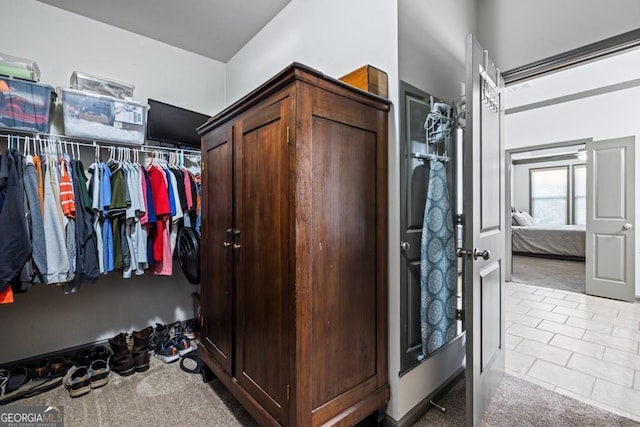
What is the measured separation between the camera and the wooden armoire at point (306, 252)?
1.20 m

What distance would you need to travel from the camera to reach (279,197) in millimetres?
1277

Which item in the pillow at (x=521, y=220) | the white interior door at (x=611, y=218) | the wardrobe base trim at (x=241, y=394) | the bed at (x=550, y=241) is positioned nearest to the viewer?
the wardrobe base trim at (x=241, y=394)

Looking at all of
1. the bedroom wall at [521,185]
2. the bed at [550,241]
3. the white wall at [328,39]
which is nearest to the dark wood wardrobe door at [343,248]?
the white wall at [328,39]

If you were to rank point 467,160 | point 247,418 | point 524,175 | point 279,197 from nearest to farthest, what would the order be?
point 279,197
point 467,160
point 247,418
point 524,175

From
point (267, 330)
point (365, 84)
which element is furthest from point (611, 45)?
point (267, 330)

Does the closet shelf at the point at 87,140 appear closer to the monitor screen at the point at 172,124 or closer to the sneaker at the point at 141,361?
the monitor screen at the point at 172,124

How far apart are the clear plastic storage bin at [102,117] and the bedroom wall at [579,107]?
4.87m

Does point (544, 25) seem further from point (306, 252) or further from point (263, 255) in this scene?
point (263, 255)

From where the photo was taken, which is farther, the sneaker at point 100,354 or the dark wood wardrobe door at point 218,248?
the sneaker at point 100,354

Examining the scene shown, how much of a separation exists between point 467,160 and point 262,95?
109cm

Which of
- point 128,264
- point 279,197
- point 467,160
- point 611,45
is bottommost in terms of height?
point 128,264

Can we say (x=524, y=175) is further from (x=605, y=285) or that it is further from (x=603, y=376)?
(x=603, y=376)

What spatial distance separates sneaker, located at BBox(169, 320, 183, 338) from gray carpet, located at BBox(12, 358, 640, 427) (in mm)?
551

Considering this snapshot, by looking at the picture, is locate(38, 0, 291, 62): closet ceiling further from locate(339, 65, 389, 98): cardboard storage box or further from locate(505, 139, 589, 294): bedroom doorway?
locate(505, 139, 589, 294): bedroom doorway
